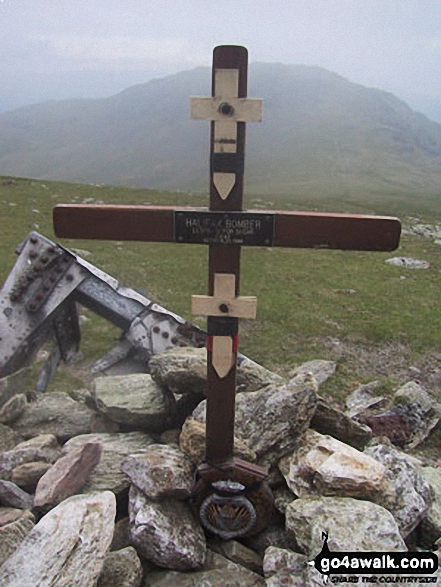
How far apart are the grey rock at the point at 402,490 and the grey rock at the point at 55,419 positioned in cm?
394

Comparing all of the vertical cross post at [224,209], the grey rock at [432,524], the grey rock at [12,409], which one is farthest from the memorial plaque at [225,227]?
the grey rock at [12,409]

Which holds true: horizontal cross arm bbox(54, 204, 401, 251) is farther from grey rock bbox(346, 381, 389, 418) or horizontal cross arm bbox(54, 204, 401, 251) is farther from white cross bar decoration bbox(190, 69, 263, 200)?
grey rock bbox(346, 381, 389, 418)

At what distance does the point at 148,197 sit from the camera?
41.2 metres

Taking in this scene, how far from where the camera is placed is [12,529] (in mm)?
4871

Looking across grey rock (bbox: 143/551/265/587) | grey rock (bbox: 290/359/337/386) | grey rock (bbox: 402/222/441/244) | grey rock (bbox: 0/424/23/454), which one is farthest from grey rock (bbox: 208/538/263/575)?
grey rock (bbox: 402/222/441/244)

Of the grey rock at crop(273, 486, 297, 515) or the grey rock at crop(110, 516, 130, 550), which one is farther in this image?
the grey rock at crop(273, 486, 297, 515)

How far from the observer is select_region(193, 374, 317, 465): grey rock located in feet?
19.2

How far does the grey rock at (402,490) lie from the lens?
17.6 ft

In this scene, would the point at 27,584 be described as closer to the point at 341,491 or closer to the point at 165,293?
the point at 341,491

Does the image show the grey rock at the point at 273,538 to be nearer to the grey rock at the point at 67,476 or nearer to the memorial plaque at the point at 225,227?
the grey rock at the point at 67,476

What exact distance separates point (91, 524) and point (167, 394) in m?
2.41

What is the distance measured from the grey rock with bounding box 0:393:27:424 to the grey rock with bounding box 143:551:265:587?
12.5ft

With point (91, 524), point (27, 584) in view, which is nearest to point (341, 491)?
point (91, 524)

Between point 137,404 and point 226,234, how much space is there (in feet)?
9.77
